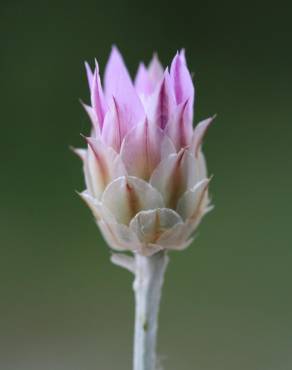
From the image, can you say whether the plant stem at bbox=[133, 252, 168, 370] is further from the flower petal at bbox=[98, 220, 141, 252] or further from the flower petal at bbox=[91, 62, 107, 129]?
the flower petal at bbox=[91, 62, 107, 129]

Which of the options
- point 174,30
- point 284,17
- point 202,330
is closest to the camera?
point 202,330

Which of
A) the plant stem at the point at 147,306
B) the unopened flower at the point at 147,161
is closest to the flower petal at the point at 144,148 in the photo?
the unopened flower at the point at 147,161

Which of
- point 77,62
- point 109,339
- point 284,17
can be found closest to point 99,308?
point 109,339

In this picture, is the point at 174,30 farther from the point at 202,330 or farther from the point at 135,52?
the point at 202,330

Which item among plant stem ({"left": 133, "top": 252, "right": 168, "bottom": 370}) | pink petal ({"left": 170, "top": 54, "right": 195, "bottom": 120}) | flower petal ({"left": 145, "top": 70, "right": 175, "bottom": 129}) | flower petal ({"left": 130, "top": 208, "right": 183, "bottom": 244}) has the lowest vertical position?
plant stem ({"left": 133, "top": 252, "right": 168, "bottom": 370})

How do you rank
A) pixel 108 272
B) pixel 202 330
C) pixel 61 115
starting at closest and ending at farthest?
1. pixel 202 330
2. pixel 108 272
3. pixel 61 115

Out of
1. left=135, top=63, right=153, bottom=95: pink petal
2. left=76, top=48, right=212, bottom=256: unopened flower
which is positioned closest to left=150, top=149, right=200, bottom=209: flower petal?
left=76, top=48, right=212, bottom=256: unopened flower
